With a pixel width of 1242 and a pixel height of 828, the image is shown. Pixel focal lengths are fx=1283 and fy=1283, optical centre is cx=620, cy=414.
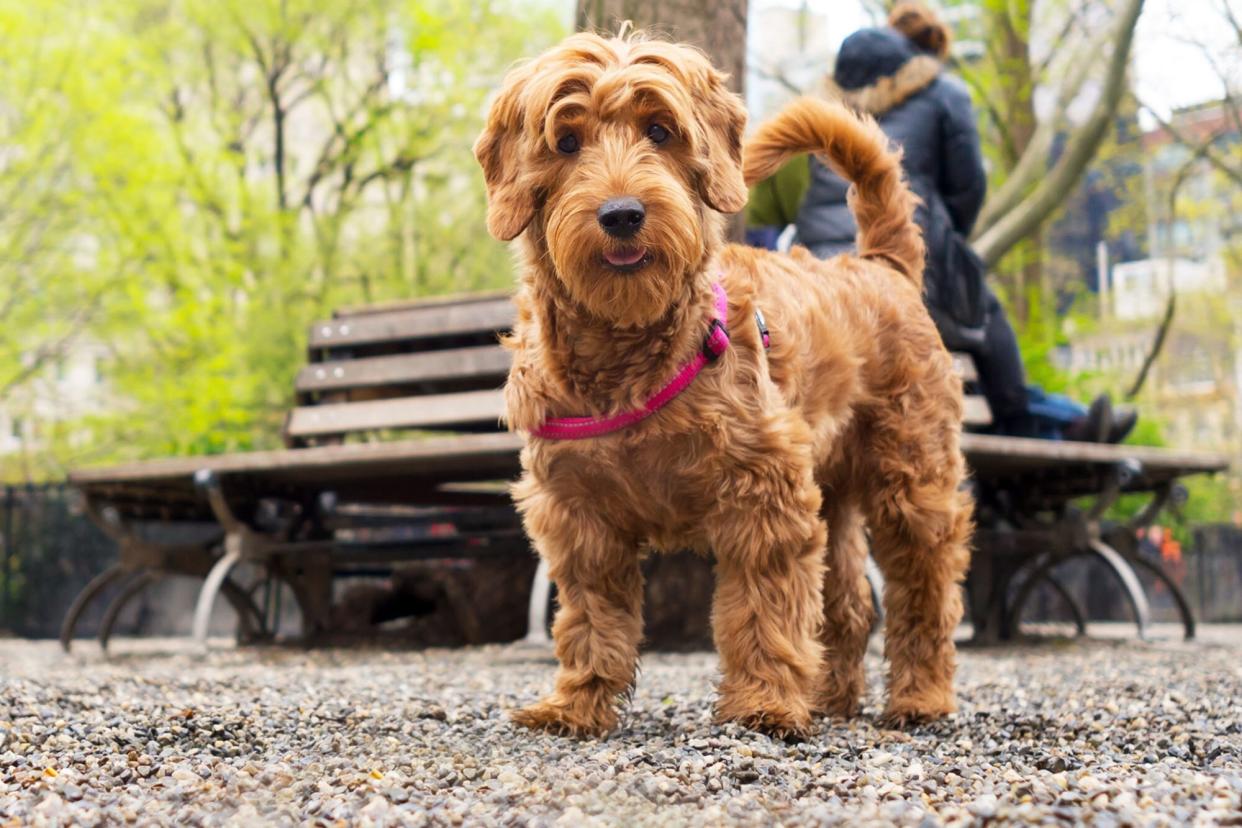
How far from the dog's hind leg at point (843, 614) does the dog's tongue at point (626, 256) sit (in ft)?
5.28

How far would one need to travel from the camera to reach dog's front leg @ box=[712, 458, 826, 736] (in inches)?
136

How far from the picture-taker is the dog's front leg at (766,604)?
136 inches

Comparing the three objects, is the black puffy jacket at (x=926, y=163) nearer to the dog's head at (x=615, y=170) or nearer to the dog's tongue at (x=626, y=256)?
the dog's head at (x=615, y=170)

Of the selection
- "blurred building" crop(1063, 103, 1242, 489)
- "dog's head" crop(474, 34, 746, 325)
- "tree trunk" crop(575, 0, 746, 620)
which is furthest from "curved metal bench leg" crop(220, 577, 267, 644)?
"blurred building" crop(1063, 103, 1242, 489)

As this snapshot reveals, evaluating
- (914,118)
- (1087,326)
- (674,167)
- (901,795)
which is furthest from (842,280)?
(1087,326)

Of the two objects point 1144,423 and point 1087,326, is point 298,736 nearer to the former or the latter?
point 1144,423

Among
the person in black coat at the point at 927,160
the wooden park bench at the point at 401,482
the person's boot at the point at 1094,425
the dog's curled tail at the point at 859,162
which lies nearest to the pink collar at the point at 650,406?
the dog's curled tail at the point at 859,162

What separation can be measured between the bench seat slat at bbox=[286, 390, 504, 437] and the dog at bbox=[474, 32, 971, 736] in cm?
342

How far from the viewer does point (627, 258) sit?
321 cm

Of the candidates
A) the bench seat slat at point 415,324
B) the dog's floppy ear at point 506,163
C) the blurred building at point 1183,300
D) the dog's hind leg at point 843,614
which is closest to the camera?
the dog's floppy ear at point 506,163

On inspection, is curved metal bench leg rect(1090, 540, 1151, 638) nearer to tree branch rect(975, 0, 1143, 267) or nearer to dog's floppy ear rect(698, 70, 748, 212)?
tree branch rect(975, 0, 1143, 267)

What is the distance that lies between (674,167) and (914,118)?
14.3ft

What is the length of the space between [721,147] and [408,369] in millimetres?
4569

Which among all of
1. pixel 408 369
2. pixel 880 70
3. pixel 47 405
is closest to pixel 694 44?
pixel 880 70
